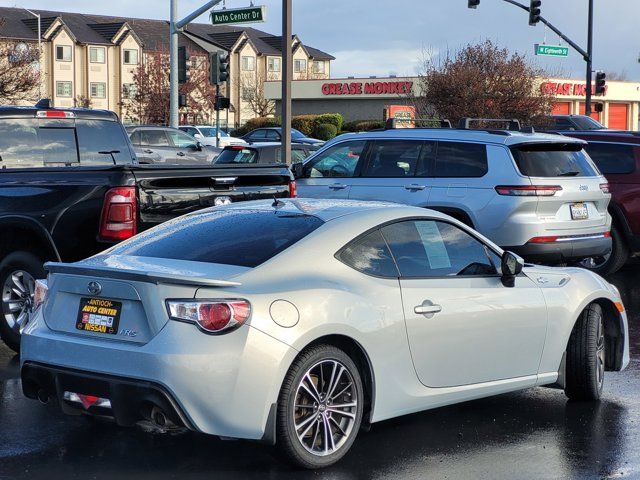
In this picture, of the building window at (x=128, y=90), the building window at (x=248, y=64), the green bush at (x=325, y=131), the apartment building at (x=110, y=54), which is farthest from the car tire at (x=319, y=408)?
the building window at (x=248, y=64)

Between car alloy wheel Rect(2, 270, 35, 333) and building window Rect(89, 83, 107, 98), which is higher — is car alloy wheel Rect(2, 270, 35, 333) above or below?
below

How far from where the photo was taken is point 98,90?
96875mm

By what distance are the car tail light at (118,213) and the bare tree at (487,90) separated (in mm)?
28177

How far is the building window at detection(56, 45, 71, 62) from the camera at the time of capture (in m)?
93.6

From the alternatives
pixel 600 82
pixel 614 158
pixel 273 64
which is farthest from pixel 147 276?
pixel 273 64

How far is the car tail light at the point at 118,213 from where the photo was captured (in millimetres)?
9008

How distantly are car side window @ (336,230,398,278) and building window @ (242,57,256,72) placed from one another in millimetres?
99355

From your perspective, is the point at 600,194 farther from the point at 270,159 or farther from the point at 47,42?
the point at 47,42

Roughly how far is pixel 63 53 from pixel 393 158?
3320 inches

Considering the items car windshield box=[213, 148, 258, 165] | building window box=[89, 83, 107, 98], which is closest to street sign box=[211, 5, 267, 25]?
car windshield box=[213, 148, 258, 165]

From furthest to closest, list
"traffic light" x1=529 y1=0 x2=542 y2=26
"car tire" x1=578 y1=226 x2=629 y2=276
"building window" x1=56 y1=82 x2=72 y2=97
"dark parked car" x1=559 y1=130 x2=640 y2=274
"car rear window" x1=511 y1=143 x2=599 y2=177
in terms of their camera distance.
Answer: "building window" x1=56 y1=82 x2=72 y2=97 < "traffic light" x1=529 y1=0 x2=542 y2=26 < "car tire" x1=578 y1=226 x2=629 y2=276 < "dark parked car" x1=559 y1=130 x2=640 y2=274 < "car rear window" x1=511 y1=143 x2=599 y2=177

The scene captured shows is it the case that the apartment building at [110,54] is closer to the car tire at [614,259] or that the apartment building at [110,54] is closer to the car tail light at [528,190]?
the car tire at [614,259]

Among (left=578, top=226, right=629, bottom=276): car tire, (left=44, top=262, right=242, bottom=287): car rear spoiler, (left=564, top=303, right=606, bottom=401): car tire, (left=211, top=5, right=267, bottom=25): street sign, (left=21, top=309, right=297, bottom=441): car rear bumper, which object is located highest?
(left=211, top=5, right=267, bottom=25): street sign

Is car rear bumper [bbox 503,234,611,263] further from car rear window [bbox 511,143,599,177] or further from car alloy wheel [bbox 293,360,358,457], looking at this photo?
car alloy wheel [bbox 293,360,358,457]
